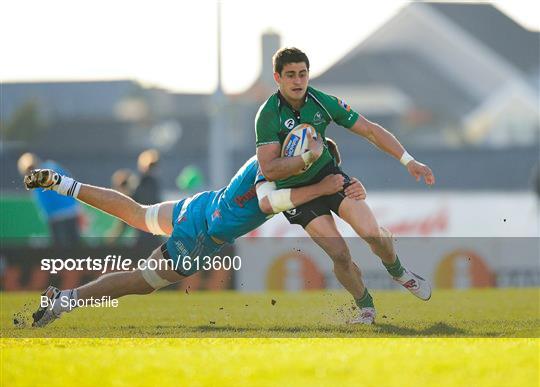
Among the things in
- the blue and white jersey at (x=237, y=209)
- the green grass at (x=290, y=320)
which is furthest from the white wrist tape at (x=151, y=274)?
the blue and white jersey at (x=237, y=209)

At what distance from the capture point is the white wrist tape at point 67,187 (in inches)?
395

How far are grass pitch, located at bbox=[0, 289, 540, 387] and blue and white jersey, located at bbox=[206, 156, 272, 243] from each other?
682mm

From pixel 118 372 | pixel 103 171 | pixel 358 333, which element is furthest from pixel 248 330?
pixel 103 171

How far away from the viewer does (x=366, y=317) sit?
31.9ft

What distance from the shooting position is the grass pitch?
24.1ft

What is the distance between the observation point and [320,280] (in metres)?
17.0

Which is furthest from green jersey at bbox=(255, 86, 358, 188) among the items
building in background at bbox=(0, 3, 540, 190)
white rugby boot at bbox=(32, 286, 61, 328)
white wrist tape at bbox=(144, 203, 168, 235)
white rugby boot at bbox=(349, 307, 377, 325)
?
building in background at bbox=(0, 3, 540, 190)

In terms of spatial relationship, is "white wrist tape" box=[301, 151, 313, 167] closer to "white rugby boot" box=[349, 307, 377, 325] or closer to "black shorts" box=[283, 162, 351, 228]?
"black shorts" box=[283, 162, 351, 228]

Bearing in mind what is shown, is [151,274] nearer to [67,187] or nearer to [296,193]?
[67,187]

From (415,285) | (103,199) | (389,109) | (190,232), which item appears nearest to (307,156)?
(190,232)

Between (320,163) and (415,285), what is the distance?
123 centimetres

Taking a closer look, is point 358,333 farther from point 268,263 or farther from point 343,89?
point 343,89

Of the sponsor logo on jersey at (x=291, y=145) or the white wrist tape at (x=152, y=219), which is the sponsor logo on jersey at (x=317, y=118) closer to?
the sponsor logo on jersey at (x=291, y=145)

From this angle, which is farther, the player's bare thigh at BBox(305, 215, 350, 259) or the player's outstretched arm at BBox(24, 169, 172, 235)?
the player's outstretched arm at BBox(24, 169, 172, 235)
